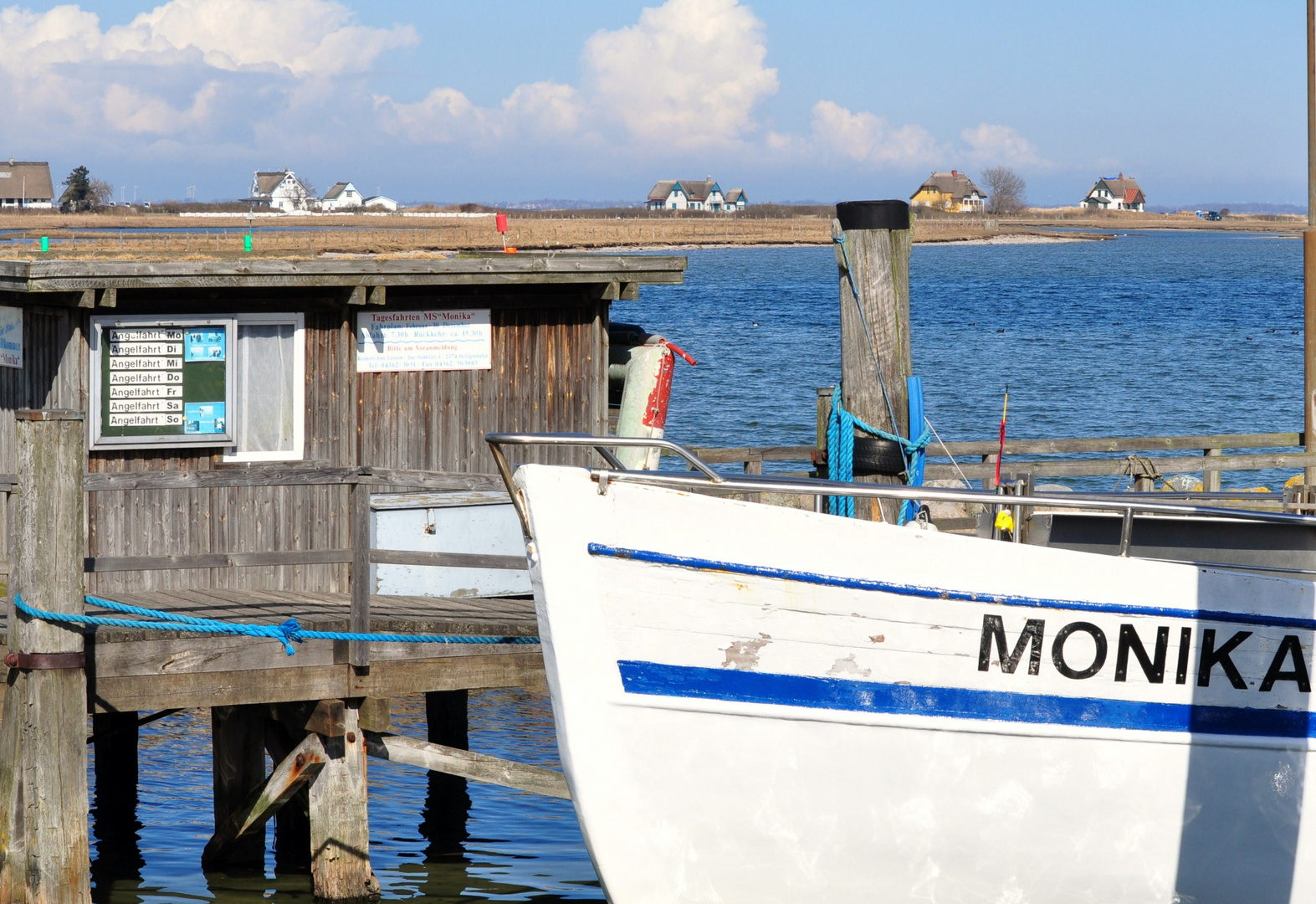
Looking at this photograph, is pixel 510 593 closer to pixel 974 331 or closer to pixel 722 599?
pixel 722 599

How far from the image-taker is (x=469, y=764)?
7977 millimetres

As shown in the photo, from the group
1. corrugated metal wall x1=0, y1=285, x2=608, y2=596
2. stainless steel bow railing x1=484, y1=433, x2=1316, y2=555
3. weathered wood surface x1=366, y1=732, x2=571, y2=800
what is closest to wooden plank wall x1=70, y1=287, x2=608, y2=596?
corrugated metal wall x1=0, y1=285, x2=608, y2=596

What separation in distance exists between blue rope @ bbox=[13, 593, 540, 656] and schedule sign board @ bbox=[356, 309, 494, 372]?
8.57ft

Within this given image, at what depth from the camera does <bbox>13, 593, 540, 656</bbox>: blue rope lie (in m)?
6.93

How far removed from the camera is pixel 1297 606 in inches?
234

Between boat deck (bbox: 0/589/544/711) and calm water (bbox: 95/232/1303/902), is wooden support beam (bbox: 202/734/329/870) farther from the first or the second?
boat deck (bbox: 0/589/544/711)

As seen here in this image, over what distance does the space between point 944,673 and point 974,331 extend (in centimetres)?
5475

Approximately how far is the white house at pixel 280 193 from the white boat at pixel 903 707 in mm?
184915

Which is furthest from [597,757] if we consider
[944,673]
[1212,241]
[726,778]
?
[1212,241]

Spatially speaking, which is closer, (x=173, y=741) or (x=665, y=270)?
(x=665, y=270)

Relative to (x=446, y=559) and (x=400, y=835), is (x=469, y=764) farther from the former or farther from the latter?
(x=400, y=835)

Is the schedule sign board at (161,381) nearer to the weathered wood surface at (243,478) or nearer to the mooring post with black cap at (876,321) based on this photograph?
the weathered wood surface at (243,478)

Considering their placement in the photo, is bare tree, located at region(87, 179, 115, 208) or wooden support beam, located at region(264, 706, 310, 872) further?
bare tree, located at region(87, 179, 115, 208)

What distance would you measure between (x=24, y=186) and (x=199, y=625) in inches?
5898
